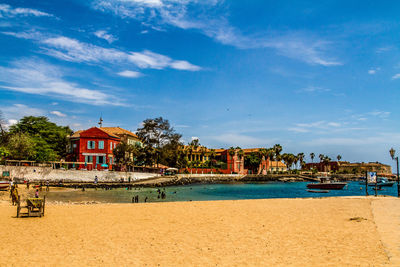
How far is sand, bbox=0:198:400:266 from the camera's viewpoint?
10164 mm

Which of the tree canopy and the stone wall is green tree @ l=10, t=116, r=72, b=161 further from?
the stone wall

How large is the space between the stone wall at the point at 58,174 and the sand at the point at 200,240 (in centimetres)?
3631

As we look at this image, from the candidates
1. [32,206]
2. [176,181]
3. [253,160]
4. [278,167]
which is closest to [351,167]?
[278,167]

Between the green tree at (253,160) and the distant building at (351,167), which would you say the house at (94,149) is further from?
the distant building at (351,167)

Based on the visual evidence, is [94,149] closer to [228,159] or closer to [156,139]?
[156,139]

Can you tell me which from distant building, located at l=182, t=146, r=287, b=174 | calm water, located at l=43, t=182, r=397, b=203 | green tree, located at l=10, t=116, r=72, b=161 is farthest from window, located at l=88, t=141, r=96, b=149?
distant building, located at l=182, t=146, r=287, b=174

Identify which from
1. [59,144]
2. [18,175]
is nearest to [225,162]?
[59,144]

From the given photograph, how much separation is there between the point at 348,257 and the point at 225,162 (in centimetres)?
10146

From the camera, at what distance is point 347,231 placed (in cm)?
1488

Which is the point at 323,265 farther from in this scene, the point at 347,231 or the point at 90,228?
the point at 90,228

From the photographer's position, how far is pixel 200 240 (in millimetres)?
13148

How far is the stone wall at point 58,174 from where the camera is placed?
2036 inches

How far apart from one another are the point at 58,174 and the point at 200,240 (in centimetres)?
4900

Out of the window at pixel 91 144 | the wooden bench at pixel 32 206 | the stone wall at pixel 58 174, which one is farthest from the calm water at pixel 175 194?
the window at pixel 91 144
